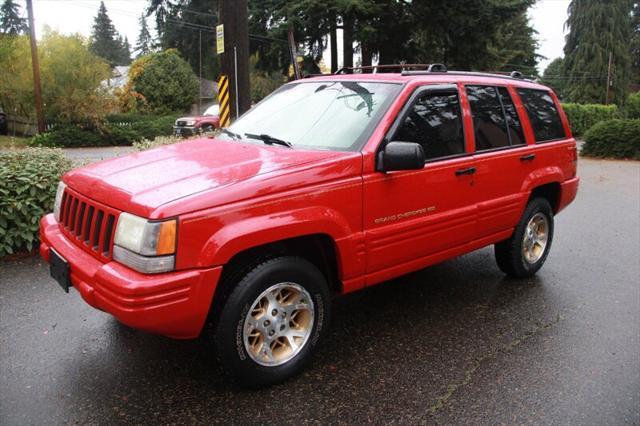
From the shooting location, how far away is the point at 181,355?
3.60 meters

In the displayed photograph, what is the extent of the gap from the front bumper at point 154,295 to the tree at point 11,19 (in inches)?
2961

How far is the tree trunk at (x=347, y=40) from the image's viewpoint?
62.1 feet

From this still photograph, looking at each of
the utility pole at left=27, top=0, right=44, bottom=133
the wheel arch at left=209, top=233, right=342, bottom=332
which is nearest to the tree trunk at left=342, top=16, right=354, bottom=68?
the utility pole at left=27, top=0, right=44, bottom=133

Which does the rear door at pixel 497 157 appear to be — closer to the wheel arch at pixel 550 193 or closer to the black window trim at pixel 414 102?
the black window trim at pixel 414 102

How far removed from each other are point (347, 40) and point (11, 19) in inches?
2541

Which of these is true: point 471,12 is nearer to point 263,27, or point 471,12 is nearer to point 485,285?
point 263,27

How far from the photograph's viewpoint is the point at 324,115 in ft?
12.8

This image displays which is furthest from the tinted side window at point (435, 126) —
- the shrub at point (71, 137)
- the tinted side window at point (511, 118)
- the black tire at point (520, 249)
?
the shrub at point (71, 137)

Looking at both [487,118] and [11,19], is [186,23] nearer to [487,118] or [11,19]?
[11,19]

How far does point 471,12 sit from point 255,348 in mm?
18857

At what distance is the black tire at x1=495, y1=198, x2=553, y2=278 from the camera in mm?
4922

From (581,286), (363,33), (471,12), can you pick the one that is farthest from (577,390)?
(471,12)

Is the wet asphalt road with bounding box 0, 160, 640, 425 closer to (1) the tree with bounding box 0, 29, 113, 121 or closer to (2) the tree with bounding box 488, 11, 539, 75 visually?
(1) the tree with bounding box 0, 29, 113, 121

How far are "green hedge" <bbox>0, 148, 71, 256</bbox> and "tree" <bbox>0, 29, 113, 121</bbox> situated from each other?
19.3 metres
